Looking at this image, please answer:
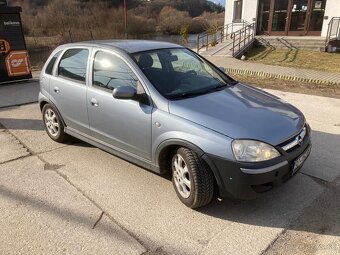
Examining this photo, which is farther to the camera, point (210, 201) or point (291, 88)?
point (291, 88)

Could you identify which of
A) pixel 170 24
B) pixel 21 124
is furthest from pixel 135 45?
pixel 170 24

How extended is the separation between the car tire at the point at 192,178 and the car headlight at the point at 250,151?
0.34 m

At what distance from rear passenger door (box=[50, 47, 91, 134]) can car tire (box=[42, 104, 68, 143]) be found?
192 millimetres

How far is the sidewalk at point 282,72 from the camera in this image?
9633 mm

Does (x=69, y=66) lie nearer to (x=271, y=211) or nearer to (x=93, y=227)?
(x=93, y=227)

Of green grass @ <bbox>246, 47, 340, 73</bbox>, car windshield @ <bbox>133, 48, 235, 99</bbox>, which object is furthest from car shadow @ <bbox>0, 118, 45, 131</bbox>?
green grass @ <bbox>246, 47, 340, 73</bbox>

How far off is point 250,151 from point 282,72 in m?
8.59

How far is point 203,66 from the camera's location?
4.33 m

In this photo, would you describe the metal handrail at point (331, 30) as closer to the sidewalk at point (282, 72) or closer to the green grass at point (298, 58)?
the green grass at point (298, 58)

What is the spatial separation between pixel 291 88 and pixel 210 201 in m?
6.54

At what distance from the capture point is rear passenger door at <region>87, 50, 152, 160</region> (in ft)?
11.5

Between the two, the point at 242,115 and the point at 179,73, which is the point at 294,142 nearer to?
the point at 242,115

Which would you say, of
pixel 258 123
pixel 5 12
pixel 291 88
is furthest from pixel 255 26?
pixel 258 123

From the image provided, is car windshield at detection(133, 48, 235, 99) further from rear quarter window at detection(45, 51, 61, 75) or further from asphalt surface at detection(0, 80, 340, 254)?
rear quarter window at detection(45, 51, 61, 75)
